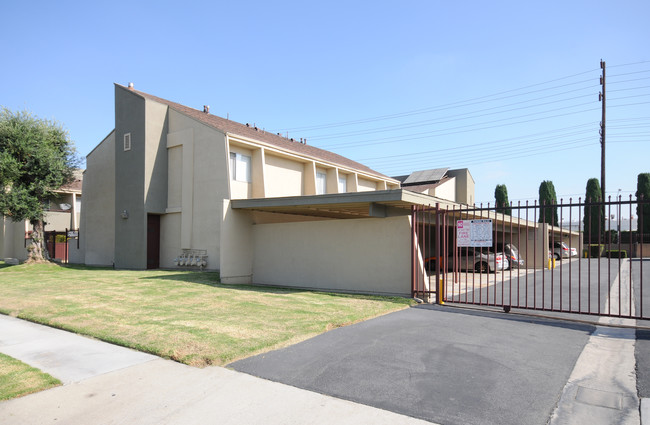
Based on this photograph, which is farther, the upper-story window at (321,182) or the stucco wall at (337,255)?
the upper-story window at (321,182)

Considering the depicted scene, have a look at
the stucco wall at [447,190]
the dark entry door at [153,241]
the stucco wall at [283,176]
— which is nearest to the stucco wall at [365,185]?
the stucco wall at [447,190]

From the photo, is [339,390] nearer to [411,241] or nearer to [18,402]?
[18,402]

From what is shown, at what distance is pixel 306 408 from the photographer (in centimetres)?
392

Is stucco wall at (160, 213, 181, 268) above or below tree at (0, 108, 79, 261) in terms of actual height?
below

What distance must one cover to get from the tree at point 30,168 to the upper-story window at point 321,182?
12999 mm

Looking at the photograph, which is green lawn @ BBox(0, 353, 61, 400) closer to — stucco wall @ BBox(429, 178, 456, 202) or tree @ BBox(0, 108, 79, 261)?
tree @ BBox(0, 108, 79, 261)

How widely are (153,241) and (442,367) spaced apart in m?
17.6

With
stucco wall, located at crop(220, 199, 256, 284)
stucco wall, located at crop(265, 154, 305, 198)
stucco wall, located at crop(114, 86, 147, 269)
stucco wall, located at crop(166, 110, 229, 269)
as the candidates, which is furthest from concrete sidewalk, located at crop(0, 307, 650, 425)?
stucco wall, located at crop(114, 86, 147, 269)

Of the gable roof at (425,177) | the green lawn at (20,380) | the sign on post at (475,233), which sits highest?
the gable roof at (425,177)

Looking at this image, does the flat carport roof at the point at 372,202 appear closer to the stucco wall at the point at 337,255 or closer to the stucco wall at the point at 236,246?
the stucco wall at the point at 236,246

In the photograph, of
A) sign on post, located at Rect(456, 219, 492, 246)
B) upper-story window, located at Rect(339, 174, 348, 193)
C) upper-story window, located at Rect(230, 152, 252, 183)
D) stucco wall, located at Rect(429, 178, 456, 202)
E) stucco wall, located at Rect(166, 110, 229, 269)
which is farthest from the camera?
stucco wall, located at Rect(429, 178, 456, 202)

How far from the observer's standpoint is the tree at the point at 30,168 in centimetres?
1903

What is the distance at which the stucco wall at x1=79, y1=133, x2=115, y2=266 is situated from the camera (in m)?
22.9

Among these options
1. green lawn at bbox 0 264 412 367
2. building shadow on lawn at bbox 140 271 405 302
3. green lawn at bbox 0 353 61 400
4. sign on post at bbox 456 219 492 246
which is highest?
sign on post at bbox 456 219 492 246
